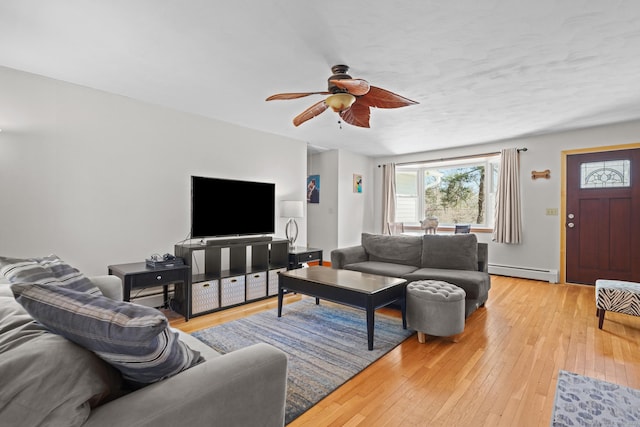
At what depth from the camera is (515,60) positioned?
8.41ft

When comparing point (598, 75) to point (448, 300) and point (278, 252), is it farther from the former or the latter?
point (278, 252)

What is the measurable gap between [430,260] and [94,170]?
3898mm

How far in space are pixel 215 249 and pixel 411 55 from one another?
2.80 m

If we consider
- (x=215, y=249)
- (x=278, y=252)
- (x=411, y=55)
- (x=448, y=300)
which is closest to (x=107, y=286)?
(x=215, y=249)

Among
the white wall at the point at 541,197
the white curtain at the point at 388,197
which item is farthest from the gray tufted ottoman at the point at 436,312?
the white curtain at the point at 388,197

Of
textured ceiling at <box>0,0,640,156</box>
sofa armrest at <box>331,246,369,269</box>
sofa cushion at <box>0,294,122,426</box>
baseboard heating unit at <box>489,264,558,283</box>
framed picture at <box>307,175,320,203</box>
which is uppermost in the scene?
textured ceiling at <box>0,0,640,156</box>

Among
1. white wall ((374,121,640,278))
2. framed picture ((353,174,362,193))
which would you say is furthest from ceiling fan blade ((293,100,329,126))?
white wall ((374,121,640,278))

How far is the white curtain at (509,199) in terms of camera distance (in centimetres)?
514

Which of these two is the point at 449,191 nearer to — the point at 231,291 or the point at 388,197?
the point at 388,197

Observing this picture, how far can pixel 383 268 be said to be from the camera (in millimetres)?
3717

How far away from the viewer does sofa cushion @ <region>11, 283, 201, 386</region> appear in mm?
822

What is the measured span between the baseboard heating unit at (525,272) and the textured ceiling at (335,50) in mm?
2480

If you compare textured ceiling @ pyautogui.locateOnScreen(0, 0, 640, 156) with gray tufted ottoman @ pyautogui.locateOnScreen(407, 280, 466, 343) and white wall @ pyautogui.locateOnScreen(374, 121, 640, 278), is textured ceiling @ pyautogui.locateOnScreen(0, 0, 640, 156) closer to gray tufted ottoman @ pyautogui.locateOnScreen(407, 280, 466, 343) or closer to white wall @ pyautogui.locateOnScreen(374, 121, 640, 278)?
white wall @ pyautogui.locateOnScreen(374, 121, 640, 278)

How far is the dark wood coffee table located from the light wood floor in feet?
1.26
